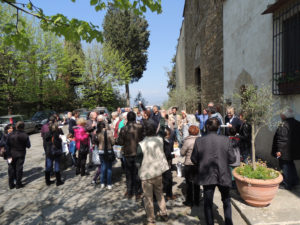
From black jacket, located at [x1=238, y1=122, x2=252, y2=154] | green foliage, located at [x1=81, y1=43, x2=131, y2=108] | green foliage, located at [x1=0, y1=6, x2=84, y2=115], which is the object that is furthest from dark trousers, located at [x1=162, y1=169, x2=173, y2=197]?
green foliage, located at [x1=81, y1=43, x2=131, y2=108]

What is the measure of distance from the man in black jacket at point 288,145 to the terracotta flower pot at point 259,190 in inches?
37.5

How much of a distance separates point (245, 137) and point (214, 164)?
2.22 meters

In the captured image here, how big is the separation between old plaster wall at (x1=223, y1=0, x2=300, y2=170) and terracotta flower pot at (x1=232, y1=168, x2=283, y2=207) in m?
2.43

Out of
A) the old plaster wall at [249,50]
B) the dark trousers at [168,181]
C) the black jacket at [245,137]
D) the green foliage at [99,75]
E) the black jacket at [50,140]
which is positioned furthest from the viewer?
the green foliage at [99,75]

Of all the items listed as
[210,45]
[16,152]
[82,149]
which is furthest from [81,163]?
[210,45]

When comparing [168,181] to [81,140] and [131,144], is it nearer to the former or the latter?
[131,144]

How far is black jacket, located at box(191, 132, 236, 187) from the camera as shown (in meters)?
3.24

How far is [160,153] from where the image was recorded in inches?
148

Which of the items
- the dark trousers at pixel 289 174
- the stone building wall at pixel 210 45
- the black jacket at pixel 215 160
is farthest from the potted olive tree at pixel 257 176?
the stone building wall at pixel 210 45

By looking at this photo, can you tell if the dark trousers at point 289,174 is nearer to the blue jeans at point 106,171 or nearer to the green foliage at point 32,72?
the blue jeans at point 106,171

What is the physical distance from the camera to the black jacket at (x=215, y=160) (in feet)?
10.6

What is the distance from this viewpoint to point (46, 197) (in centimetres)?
508

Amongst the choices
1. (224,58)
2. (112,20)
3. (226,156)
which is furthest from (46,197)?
(112,20)

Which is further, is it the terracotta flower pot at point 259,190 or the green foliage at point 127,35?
the green foliage at point 127,35
